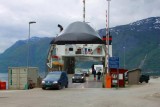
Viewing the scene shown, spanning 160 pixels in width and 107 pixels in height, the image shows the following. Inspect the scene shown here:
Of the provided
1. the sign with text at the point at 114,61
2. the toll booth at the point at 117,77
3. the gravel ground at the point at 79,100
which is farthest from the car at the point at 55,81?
the gravel ground at the point at 79,100

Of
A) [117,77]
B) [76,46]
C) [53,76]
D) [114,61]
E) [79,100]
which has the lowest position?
[79,100]

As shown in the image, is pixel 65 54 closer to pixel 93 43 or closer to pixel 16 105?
pixel 93 43

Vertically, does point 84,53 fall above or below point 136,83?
above

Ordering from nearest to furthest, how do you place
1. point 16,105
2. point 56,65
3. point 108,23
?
point 16,105 < point 108,23 < point 56,65

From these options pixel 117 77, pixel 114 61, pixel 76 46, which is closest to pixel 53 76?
pixel 114 61

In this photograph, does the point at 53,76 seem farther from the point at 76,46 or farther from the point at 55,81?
the point at 76,46

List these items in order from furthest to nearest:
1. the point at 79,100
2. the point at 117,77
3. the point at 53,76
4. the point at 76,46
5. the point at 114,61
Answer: the point at 76,46 → the point at 117,77 → the point at 114,61 → the point at 53,76 → the point at 79,100

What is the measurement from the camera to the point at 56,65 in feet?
232

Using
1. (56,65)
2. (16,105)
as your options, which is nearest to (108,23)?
(56,65)

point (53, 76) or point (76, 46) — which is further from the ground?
point (76, 46)

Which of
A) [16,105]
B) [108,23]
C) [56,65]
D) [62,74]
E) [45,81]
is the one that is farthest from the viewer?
[56,65]

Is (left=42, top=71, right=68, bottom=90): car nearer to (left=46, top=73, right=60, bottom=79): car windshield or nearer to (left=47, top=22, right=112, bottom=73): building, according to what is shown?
(left=46, top=73, right=60, bottom=79): car windshield

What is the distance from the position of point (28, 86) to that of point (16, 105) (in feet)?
80.3

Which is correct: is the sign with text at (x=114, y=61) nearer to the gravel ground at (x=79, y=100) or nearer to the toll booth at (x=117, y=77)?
the toll booth at (x=117, y=77)
